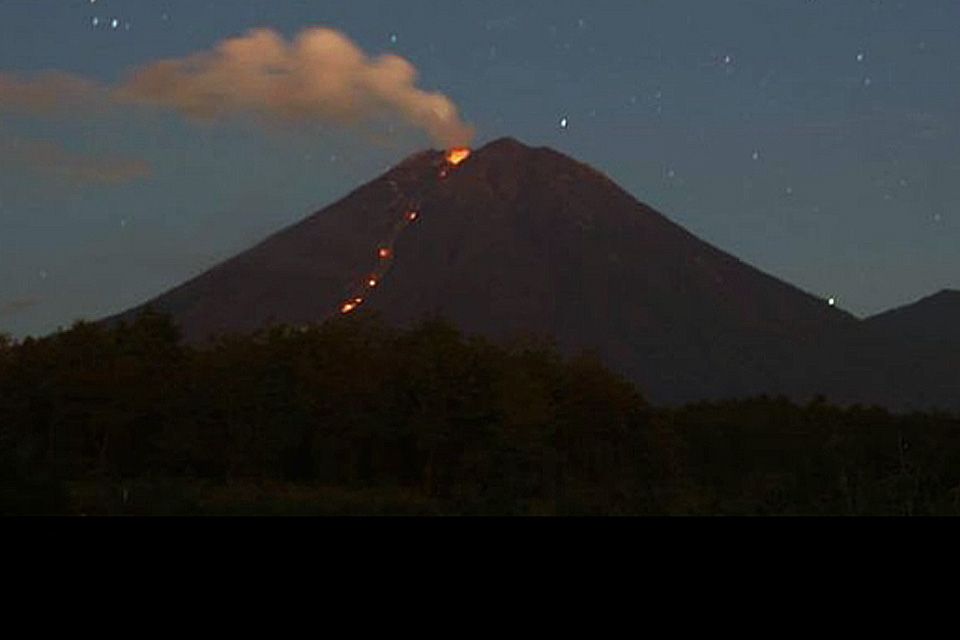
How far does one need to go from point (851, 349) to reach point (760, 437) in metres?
66.4

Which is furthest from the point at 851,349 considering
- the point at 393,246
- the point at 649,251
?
the point at 393,246

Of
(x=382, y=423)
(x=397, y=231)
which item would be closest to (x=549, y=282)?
(x=397, y=231)

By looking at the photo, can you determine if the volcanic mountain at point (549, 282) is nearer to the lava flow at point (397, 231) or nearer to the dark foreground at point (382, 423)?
the lava flow at point (397, 231)

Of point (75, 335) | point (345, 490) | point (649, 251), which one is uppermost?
point (649, 251)

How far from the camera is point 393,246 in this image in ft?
413

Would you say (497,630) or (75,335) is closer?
(497,630)

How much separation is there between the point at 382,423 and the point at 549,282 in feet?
318

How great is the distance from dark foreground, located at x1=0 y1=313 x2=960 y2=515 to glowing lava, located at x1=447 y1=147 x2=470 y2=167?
14447cm

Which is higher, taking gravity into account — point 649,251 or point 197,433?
point 649,251

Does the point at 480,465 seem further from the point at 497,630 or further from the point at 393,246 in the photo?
the point at 393,246

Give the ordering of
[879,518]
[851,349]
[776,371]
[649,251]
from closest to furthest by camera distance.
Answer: [879,518]
[776,371]
[851,349]
[649,251]

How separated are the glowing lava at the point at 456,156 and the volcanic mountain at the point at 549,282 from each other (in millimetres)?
4308

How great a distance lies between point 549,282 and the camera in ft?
385

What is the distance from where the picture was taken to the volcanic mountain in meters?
81.1
